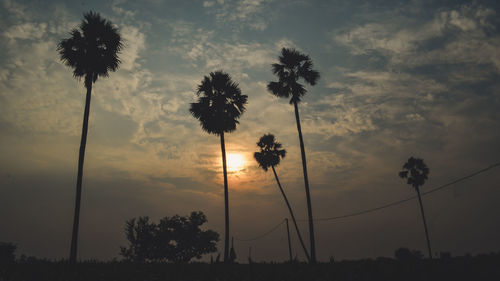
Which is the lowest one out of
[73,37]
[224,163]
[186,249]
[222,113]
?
[186,249]

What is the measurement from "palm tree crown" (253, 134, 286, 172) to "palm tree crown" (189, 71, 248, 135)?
1029cm

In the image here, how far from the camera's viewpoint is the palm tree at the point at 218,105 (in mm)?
27453

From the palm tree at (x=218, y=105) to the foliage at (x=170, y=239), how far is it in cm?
3301

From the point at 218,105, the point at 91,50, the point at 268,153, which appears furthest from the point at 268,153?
the point at 91,50

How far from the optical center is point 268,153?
37406 mm

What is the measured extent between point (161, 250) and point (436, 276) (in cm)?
5276

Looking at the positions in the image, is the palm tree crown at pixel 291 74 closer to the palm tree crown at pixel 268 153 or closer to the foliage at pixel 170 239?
the palm tree crown at pixel 268 153

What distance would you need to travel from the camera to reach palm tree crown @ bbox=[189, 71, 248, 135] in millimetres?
27484

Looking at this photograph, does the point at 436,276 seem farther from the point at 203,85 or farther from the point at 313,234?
the point at 203,85

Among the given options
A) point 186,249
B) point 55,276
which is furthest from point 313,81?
point 186,249

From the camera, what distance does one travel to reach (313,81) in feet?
91.8

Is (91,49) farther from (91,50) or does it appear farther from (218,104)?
(218,104)

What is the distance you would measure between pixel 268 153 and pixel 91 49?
23.2m

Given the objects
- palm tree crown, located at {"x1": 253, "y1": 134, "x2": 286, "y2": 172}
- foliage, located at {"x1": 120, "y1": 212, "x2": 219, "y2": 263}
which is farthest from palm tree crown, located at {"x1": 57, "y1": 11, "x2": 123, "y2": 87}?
foliage, located at {"x1": 120, "y1": 212, "x2": 219, "y2": 263}
